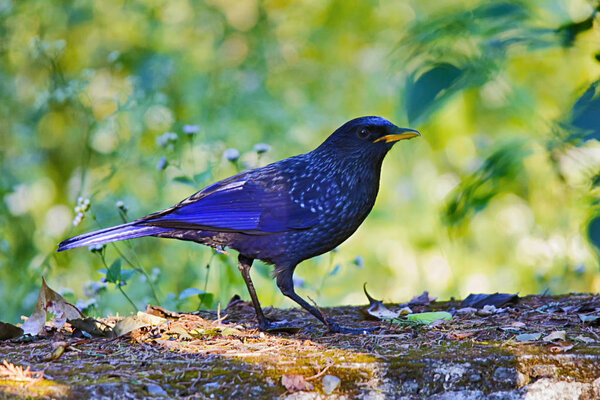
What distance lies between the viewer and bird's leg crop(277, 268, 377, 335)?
3256 mm

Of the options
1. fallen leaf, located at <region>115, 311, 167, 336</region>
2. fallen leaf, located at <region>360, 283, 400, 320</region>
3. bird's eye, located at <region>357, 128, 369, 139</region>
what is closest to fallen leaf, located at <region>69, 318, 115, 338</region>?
fallen leaf, located at <region>115, 311, 167, 336</region>

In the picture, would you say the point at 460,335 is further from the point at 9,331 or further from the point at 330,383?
the point at 9,331

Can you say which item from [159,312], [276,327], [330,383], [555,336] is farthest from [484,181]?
[159,312]

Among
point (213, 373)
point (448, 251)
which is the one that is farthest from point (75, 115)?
point (213, 373)

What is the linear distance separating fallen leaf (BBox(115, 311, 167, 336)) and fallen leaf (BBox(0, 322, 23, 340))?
0.49 m

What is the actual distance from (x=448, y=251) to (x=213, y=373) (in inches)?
171

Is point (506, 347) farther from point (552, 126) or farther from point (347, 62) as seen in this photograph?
point (347, 62)

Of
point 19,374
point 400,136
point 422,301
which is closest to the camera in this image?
point 19,374

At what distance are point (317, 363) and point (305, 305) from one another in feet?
2.80

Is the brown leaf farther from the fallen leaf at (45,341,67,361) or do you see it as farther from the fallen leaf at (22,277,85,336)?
the fallen leaf at (22,277,85,336)

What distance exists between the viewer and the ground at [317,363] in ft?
7.86

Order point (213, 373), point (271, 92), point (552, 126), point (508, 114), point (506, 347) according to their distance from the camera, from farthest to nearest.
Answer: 1. point (271, 92)
2. point (508, 114)
3. point (552, 126)
4. point (506, 347)
5. point (213, 373)

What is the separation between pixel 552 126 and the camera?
3137 millimetres

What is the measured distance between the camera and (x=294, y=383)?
243 centimetres
